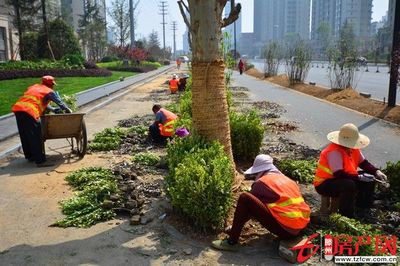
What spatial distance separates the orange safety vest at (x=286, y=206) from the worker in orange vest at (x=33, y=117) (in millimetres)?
4678

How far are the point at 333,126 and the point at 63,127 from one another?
7.39 m

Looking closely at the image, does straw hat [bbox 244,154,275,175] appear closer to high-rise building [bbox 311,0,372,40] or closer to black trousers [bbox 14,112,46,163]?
black trousers [bbox 14,112,46,163]

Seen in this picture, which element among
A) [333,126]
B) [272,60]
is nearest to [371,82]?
[272,60]

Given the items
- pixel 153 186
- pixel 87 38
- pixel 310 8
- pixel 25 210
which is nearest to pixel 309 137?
pixel 153 186

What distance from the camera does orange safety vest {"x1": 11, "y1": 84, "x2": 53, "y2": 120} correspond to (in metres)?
7.24

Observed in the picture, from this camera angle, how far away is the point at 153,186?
6066mm

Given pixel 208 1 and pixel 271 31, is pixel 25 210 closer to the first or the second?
pixel 208 1

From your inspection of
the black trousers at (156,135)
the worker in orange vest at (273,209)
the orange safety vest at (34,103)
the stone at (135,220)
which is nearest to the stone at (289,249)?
→ the worker in orange vest at (273,209)

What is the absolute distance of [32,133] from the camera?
7.32 m

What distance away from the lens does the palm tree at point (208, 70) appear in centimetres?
550

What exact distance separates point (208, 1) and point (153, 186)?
2657 mm

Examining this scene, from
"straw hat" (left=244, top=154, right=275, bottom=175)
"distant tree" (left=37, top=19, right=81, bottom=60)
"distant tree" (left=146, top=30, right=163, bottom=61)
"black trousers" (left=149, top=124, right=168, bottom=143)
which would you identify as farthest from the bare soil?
"distant tree" (left=146, top=30, right=163, bottom=61)

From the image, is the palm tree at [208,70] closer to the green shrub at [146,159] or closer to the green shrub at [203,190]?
the green shrub at [203,190]

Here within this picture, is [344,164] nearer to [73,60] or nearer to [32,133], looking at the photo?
[32,133]
